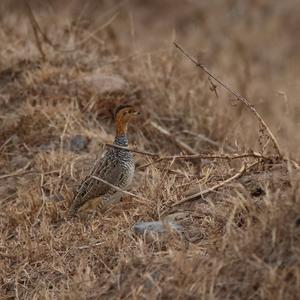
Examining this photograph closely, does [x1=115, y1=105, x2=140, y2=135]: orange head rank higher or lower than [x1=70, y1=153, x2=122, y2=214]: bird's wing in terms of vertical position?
higher

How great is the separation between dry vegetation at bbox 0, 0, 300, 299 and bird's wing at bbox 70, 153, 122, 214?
6.6 inches

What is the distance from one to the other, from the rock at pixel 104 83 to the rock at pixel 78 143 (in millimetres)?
689

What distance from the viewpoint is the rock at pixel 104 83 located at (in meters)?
8.73

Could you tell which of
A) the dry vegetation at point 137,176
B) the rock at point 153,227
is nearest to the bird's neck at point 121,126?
the dry vegetation at point 137,176

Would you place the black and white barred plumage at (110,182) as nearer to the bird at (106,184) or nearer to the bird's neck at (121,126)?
the bird at (106,184)

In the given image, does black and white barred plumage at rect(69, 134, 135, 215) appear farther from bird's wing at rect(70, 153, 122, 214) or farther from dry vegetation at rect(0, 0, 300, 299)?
dry vegetation at rect(0, 0, 300, 299)

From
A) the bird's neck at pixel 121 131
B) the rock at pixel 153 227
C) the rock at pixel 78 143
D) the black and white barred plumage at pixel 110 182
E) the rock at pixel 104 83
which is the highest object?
the bird's neck at pixel 121 131

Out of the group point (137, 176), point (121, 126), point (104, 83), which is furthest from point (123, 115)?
point (104, 83)

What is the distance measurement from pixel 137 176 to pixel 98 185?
38.1 inches

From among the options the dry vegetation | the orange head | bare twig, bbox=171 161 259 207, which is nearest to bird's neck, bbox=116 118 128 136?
the orange head

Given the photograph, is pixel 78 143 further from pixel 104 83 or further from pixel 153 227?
pixel 153 227

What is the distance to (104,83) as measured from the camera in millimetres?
8812

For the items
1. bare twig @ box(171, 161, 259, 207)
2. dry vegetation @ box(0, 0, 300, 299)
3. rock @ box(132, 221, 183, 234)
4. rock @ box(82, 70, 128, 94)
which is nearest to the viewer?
dry vegetation @ box(0, 0, 300, 299)

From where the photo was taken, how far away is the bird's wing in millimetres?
6555
